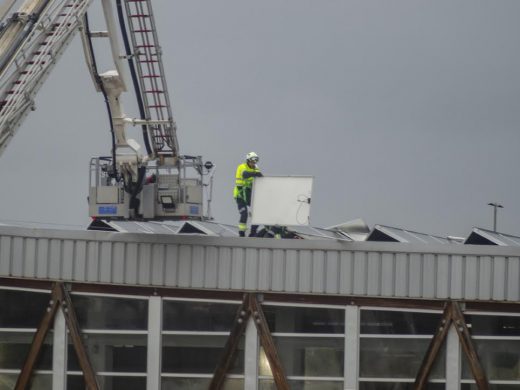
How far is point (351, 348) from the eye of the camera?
34.8 metres

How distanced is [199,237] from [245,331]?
284cm

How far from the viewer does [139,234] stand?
36.2 m

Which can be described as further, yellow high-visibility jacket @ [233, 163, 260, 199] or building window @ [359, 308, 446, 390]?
yellow high-visibility jacket @ [233, 163, 260, 199]

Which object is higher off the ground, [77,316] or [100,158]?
[100,158]

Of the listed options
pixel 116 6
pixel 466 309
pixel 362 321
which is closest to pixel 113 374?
pixel 362 321

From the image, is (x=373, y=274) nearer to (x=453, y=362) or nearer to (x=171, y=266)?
(x=453, y=362)

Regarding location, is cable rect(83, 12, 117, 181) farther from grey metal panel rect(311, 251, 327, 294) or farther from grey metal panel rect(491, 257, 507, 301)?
grey metal panel rect(491, 257, 507, 301)

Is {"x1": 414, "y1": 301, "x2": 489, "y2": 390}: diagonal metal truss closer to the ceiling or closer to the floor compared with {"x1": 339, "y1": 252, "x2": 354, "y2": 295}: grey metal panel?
closer to the floor

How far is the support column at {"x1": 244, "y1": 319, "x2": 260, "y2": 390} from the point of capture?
35.1m

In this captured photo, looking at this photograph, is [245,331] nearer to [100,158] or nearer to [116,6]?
[100,158]

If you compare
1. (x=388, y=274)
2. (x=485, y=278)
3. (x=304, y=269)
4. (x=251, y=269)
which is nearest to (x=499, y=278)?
(x=485, y=278)

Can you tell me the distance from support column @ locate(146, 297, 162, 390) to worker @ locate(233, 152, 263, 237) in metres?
5.13

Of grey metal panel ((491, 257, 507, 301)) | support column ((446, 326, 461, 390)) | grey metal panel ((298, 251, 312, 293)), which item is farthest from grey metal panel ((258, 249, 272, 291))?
grey metal panel ((491, 257, 507, 301))

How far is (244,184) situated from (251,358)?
24.1ft
